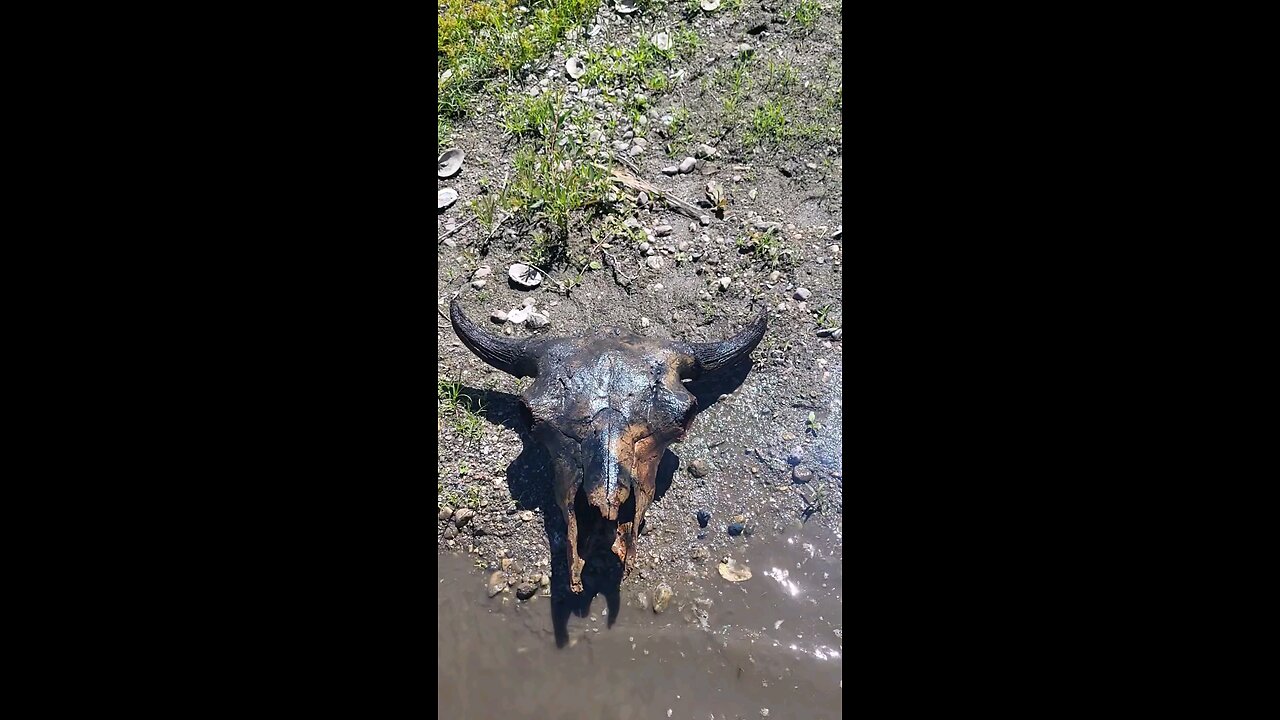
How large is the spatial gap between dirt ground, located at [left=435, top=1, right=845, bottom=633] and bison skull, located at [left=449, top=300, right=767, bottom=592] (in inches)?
19.3

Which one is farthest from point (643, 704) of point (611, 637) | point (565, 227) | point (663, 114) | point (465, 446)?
point (663, 114)

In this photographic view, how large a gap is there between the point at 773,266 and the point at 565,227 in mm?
1509

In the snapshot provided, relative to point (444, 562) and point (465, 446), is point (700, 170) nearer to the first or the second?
point (465, 446)

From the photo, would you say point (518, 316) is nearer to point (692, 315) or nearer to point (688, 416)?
point (692, 315)

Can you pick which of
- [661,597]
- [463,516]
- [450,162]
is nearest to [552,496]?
[463,516]

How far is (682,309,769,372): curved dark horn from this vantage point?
4223mm

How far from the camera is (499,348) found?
430 cm

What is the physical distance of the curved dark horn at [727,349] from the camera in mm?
4223

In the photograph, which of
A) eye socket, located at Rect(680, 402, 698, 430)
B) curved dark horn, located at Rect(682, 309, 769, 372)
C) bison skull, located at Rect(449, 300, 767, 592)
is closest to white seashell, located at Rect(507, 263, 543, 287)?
bison skull, located at Rect(449, 300, 767, 592)

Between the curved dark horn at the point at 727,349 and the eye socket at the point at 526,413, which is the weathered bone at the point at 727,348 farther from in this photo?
the eye socket at the point at 526,413

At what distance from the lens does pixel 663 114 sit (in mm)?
6121

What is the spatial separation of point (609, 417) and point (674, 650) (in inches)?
46.5

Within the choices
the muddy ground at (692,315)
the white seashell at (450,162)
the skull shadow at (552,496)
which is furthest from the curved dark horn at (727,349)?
the white seashell at (450,162)

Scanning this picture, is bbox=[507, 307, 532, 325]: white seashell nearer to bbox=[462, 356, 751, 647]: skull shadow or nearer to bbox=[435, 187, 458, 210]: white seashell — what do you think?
bbox=[462, 356, 751, 647]: skull shadow
